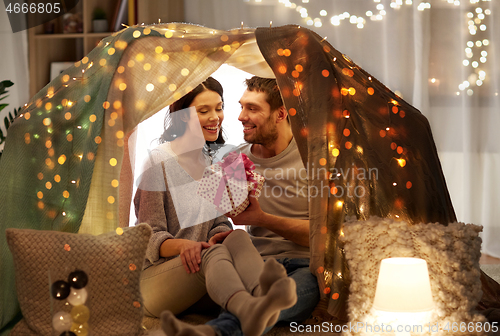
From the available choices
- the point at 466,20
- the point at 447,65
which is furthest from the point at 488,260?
the point at 466,20

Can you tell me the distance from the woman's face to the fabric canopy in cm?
17

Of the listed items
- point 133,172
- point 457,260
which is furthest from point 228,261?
point 457,260

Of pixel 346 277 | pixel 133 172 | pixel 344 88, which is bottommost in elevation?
pixel 346 277

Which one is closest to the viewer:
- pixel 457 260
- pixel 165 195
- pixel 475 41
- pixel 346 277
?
pixel 457 260

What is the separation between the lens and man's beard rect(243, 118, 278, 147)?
6.07ft

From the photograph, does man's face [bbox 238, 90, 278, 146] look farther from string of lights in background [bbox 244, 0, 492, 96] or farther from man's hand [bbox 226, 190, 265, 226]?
string of lights in background [bbox 244, 0, 492, 96]

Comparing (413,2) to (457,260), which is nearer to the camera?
(457,260)

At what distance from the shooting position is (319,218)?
148cm

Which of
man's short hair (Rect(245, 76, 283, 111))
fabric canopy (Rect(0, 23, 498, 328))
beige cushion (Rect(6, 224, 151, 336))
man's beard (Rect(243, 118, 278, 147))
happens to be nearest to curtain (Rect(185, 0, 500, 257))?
man's short hair (Rect(245, 76, 283, 111))

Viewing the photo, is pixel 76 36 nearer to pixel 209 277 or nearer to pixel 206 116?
pixel 206 116

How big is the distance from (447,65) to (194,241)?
207 cm

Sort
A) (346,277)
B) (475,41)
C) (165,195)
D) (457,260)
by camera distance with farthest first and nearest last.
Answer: (475,41)
(165,195)
(346,277)
(457,260)

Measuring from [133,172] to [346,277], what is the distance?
2.73ft

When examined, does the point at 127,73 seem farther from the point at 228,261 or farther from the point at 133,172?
the point at 228,261
